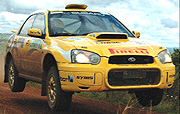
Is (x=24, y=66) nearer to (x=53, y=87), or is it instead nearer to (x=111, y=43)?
(x=53, y=87)

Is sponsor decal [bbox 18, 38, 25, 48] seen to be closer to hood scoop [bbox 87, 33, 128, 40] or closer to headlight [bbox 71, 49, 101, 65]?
hood scoop [bbox 87, 33, 128, 40]

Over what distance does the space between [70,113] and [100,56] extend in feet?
5.11

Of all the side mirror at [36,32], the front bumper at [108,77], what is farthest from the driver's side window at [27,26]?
the front bumper at [108,77]

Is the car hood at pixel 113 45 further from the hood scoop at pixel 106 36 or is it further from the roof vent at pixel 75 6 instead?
the roof vent at pixel 75 6

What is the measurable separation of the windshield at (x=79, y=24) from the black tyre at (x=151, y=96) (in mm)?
1197

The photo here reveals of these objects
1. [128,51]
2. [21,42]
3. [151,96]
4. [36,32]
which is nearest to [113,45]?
[128,51]

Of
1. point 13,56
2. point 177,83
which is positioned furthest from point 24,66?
point 177,83

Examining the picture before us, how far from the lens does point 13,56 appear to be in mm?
8680

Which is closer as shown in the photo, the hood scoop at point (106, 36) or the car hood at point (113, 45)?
the car hood at point (113, 45)

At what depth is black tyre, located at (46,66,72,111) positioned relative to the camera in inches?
242

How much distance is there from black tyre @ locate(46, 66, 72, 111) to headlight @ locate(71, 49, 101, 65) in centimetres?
48

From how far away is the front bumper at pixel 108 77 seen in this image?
19.0 feet

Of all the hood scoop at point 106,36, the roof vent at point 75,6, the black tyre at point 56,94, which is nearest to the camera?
the black tyre at point 56,94

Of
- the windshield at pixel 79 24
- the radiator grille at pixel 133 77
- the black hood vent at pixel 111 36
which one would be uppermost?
the windshield at pixel 79 24
